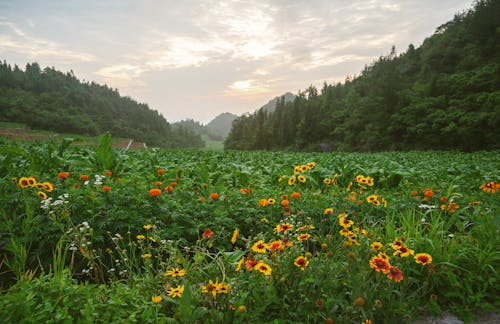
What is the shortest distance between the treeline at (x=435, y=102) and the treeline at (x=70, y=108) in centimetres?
4917

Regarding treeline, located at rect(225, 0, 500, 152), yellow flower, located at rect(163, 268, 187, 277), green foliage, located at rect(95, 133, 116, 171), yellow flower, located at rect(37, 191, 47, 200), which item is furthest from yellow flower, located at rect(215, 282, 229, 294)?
treeline, located at rect(225, 0, 500, 152)

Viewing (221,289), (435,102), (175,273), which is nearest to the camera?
(221,289)

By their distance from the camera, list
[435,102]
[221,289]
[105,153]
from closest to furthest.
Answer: [221,289] → [105,153] → [435,102]

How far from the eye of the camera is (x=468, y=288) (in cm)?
204

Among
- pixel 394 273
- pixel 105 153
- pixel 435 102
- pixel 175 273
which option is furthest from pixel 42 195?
pixel 435 102

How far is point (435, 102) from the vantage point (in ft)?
90.0

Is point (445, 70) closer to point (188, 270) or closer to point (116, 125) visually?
point (188, 270)

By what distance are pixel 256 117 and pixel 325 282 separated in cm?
7387

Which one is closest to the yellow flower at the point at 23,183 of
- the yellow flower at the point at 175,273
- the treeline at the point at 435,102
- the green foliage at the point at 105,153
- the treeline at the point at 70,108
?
the yellow flower at the point at 175,273

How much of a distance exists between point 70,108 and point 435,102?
72.5m

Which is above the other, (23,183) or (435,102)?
(435,102)

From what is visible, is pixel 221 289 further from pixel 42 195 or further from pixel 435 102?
pixel 435 102

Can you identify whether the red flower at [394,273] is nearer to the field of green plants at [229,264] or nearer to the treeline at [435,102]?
the field of green plants at [229,264]

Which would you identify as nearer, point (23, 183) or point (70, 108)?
point (23, 183)
